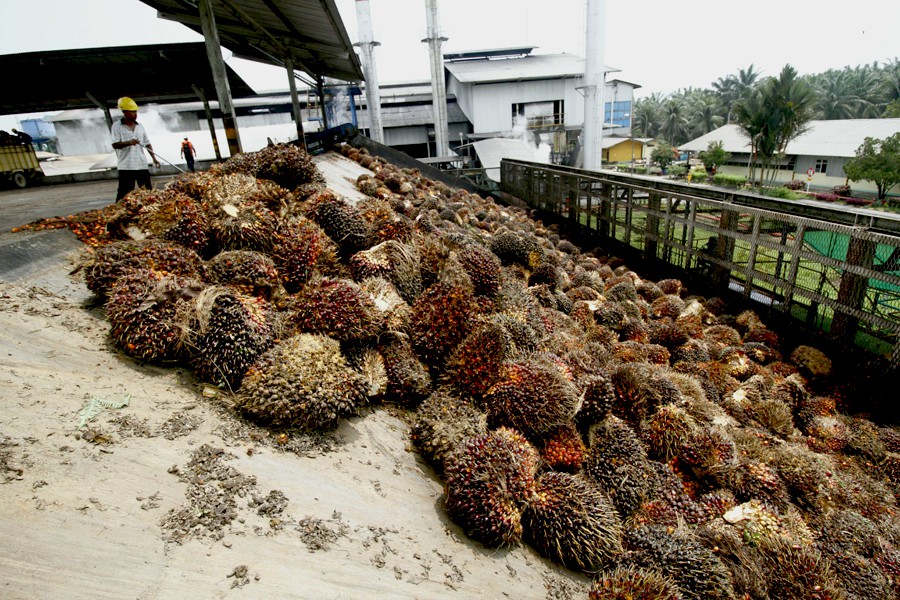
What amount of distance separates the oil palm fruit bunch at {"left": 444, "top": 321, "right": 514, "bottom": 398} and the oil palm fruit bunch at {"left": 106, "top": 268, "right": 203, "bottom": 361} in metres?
2.38

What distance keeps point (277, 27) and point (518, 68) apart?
38331 millimetres

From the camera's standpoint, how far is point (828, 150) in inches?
1451

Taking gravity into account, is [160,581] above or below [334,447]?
above

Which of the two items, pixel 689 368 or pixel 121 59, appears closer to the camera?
pixel 689 368

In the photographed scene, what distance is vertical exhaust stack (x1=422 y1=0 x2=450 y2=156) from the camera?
32.1 metres

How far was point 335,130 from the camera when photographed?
15.7m

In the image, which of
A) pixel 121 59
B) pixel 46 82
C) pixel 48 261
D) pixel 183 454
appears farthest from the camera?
pixel 46 82

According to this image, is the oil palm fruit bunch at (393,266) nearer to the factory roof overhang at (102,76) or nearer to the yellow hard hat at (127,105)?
the yellow hard hat at (127,105)

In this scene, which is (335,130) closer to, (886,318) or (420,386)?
(420,386)

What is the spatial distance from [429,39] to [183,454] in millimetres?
35666

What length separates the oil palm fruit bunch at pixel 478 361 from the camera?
4156mm

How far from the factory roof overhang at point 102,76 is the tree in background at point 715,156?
144 feet

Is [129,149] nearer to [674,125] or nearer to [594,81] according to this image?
[594,81]

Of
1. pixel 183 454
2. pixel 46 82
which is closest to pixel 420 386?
pixel 183 454
